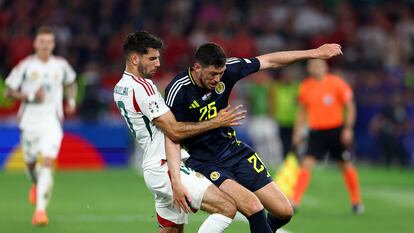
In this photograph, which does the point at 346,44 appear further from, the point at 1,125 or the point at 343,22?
the point at 1,125

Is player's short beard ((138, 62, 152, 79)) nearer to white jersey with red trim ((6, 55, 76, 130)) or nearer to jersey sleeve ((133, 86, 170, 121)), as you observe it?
jersey sleeve ((133, 86, 170, 121))

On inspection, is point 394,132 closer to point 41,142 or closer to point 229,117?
point 41,142

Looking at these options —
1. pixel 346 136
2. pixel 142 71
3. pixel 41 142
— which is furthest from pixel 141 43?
pixel 346 136

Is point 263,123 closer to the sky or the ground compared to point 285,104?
closer to the ground

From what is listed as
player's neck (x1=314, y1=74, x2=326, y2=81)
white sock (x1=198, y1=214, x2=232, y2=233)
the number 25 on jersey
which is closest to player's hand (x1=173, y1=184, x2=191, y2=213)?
white sock (x1=198, y1=214, x2=232, y2=233)

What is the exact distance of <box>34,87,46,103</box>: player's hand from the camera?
12.1 m

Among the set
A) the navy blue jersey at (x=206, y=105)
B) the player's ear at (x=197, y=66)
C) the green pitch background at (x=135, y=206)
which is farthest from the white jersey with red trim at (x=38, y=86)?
the player's ear at (x=197, y=66)

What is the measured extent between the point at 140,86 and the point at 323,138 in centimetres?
616

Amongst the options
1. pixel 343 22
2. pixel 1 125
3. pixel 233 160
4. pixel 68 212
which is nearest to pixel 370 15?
pixel 343 22

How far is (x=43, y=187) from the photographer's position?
11477 mm

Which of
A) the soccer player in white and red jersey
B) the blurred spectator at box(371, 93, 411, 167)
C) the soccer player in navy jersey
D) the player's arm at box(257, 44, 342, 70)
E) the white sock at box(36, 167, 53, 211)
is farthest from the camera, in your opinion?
the blurred spectator at box(371, 93, 411, 167)

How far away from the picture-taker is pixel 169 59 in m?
22.4

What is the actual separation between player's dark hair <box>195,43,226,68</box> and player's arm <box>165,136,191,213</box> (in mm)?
737

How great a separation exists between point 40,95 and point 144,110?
4.33 meters
